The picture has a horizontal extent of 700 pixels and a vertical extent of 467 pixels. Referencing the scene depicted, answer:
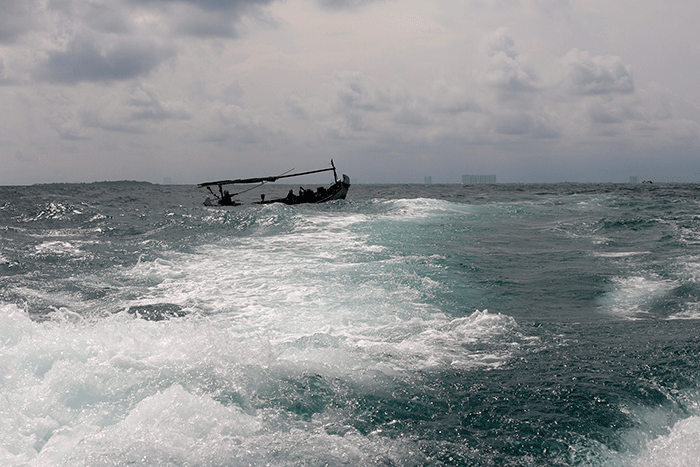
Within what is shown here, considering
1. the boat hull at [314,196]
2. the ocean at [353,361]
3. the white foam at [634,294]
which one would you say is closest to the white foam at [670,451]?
the ocean at [353,361]

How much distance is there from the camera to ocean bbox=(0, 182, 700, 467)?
4.21m

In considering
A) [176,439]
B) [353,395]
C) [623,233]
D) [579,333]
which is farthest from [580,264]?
[176,439]

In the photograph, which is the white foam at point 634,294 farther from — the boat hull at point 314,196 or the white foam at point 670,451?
the boat hull at point 314,196

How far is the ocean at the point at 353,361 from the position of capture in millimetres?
4215

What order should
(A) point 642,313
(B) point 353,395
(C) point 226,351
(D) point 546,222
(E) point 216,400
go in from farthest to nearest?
(D) point 546,222
(A) point 642,313
(C) point 226,351
(B) point 353,395
(E) point 216,400

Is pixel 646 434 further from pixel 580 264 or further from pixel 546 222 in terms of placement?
pixel 546 222

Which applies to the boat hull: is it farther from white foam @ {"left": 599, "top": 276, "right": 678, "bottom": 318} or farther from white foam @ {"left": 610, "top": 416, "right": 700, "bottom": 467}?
white foam @ {"left": 610, "top": 416, "right": 700, "bottom": 467}

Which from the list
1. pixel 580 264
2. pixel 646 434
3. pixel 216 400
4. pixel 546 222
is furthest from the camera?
pixel 546 222

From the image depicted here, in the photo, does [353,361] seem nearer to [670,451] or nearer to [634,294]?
[670,451]

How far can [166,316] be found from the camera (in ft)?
28.8

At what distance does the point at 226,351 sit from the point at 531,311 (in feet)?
19.4

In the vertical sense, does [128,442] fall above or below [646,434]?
above

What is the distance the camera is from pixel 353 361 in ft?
→ 20.6

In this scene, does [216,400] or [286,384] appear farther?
[286,384]
